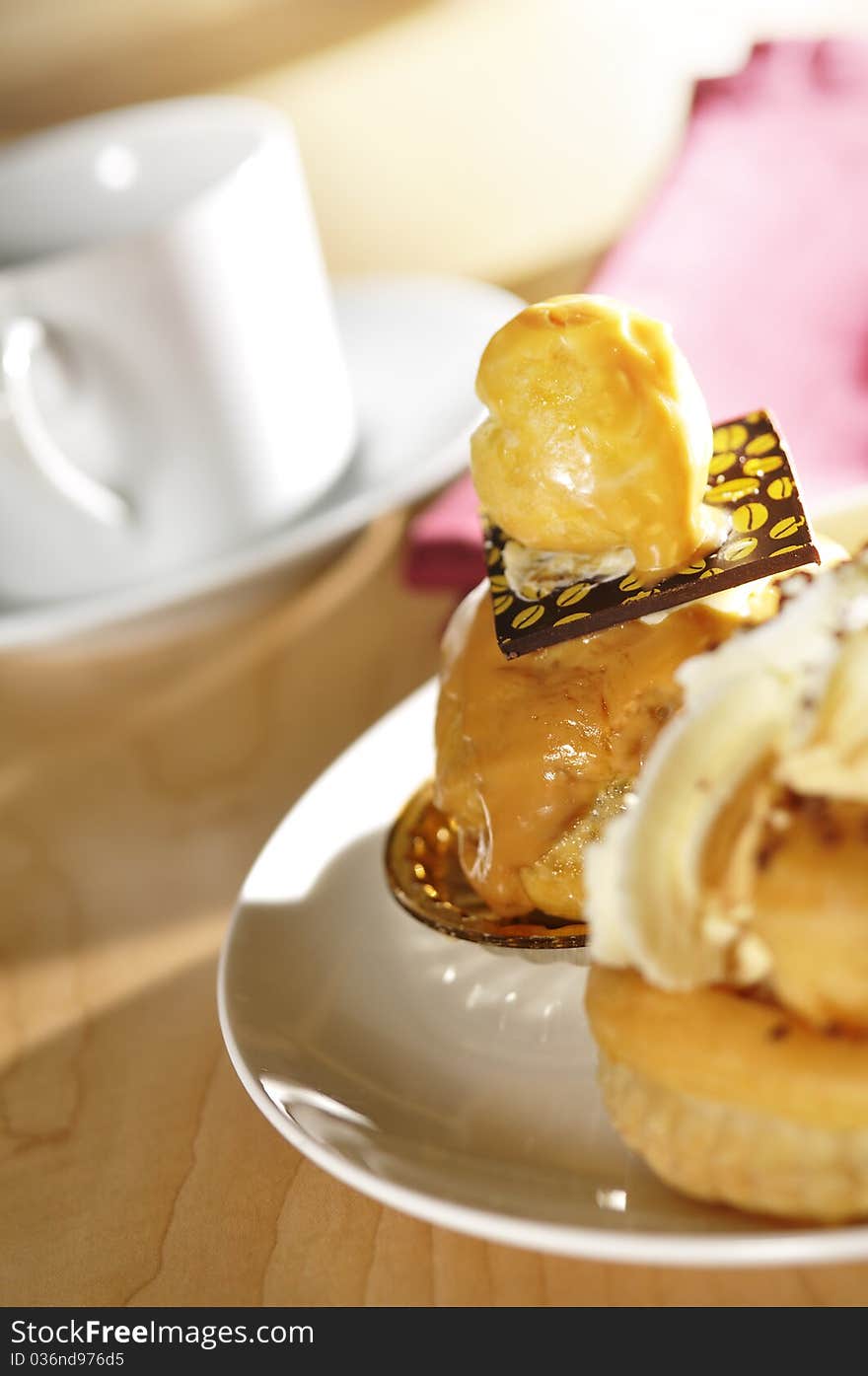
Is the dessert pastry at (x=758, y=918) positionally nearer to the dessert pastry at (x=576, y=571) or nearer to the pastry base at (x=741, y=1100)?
the pastry base at (x=741, y=1100)

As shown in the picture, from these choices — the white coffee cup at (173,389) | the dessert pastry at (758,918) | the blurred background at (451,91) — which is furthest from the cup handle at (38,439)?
the blurred background at (451,91)

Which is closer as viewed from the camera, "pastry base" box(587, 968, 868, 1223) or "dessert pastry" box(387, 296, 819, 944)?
"pastry base" box(587, 968, 868, 1223)

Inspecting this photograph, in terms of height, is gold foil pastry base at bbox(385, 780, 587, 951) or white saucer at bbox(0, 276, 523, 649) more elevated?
white saucer at bbox(0, 276, 523, 649)

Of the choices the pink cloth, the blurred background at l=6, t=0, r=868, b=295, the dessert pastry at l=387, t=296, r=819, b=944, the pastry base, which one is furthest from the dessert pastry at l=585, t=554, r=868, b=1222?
the blurred background at l=6, t=0, r=868, b=295

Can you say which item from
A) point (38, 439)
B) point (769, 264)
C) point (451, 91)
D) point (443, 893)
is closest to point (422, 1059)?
point (443, 893)

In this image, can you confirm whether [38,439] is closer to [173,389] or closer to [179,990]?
[173,389]

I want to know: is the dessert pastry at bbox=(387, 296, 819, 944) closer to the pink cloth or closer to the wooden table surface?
the wooden table surface

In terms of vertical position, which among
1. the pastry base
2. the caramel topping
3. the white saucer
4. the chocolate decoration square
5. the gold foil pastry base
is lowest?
the gold foil pastry base
